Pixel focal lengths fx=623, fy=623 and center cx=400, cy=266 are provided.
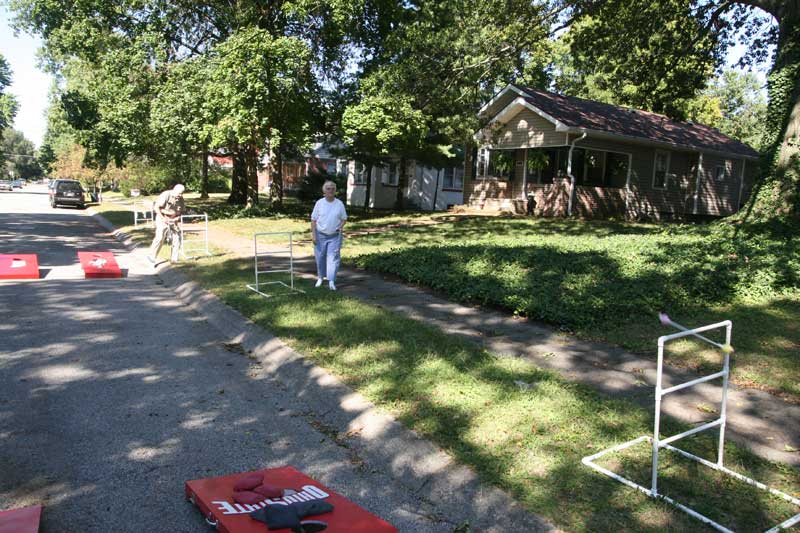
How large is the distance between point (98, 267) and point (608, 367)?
989 centimetres

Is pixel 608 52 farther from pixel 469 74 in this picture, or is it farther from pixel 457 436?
pixel 457 436

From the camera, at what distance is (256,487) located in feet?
12.4

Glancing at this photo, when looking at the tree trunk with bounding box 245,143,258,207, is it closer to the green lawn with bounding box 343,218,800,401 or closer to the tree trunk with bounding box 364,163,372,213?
the tree trunk with bounding box 364,163,372,213

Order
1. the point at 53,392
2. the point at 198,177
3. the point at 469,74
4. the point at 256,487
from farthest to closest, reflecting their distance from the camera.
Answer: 1. the point at 198,177
2. the point at 469,74
3. the point at 53,392
4. the point at 256,487

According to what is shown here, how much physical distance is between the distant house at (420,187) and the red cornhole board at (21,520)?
31339 mm

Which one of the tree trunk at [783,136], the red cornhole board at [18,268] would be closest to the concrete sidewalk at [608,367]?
the red cornhole board at [18,268]

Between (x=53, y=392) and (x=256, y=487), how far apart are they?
2977 millimetres

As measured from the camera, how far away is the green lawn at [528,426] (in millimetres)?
3699

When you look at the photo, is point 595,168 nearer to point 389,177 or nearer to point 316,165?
point 389,177

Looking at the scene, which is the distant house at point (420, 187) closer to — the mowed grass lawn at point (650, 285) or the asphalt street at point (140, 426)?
the mowed grass lawn at point (650, 285)

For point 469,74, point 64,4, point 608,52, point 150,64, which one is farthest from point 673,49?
point 64,4

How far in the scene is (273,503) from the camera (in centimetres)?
356

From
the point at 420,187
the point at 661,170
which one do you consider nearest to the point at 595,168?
the point at 661,170

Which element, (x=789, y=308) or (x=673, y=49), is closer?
(x=789, y=308)
